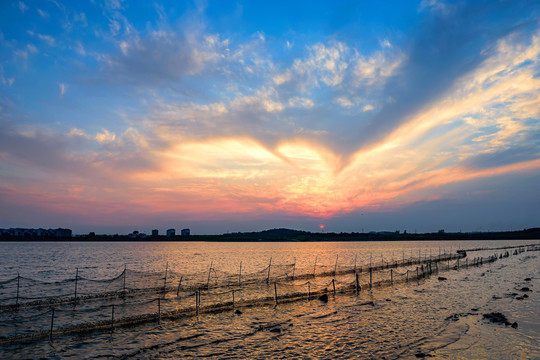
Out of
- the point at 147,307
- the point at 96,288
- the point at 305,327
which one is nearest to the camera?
the point at 305,327

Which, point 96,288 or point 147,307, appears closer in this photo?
point 147,307

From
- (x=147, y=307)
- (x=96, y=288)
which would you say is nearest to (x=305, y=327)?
(x=147, y=307)

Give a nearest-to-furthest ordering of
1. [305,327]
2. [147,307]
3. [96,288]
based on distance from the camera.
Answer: [305,327] → [147,307] → [96,288]

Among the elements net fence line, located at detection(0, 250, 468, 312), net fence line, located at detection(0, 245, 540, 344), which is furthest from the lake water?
net fence line, located at detection(0, 250, 468, 312)

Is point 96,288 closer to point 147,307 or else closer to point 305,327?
point 147,307

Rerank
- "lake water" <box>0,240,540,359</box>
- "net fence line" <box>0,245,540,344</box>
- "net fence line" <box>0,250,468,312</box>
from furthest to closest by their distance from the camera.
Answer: "net fence line" <box>0,250,468,312</box>
"net fence line" <box>0,245,540,344</box>
"lake water" <box>0,240,540,359</box>

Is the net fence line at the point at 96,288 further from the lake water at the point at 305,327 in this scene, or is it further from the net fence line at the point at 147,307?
the net fence line at the point at 147,307

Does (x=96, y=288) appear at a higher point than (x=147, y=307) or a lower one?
lower

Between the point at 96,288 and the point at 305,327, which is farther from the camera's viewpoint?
the point at 96,288

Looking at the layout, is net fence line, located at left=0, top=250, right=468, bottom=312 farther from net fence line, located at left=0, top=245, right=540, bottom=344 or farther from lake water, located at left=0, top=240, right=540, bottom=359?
net fence line, located at left=0, top=245, right=540, bottom=344

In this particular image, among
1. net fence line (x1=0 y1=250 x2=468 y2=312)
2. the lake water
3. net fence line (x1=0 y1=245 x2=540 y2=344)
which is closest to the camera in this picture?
the lake water

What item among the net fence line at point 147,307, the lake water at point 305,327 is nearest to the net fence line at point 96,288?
the lake water at point 305,327

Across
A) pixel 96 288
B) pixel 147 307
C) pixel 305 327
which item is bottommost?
pixel 96 288

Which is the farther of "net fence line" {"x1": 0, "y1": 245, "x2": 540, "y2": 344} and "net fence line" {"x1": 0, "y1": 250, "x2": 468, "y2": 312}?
"net fence line" {"x1": 0, "y1": 250, "x2": 468, "y2": 312}
